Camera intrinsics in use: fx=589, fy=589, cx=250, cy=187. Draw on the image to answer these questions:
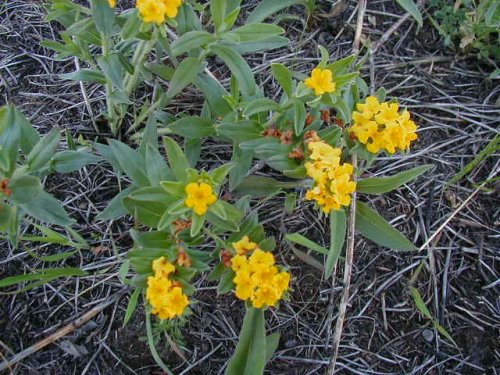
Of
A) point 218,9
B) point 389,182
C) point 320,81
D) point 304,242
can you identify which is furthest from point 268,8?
point 304,242

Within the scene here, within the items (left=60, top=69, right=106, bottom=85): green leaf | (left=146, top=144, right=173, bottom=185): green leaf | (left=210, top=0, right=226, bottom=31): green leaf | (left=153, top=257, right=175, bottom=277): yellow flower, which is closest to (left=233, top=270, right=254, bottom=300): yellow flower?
(left=153, top=257, right=175, bottom=277): yellow flower

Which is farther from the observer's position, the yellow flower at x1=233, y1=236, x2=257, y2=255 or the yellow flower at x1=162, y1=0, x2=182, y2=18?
the yellow flower at x1=233, y1=236, x2=257, y2=255

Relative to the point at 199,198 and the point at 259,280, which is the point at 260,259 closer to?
the point at 259,280

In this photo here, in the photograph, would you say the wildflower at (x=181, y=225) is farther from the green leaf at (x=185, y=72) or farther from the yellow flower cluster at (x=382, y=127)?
the yellow flower cluster at (x=382, y=127)

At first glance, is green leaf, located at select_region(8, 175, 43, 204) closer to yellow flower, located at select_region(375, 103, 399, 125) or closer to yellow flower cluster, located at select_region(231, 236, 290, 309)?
yellow flower cluster, located at select_region(231, 236, 290, 309)

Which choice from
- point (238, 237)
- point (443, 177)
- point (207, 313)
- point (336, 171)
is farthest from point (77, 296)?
point (443, 177)

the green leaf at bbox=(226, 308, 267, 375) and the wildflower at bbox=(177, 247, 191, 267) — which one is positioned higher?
the wildflower at bbox=(177, 247, 191, 267)

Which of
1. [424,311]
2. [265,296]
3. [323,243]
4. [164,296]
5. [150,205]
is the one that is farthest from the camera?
[323,243]

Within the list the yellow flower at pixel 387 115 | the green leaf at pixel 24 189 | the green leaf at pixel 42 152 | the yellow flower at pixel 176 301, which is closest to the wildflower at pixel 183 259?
the yellow flower at pixel 176 301
